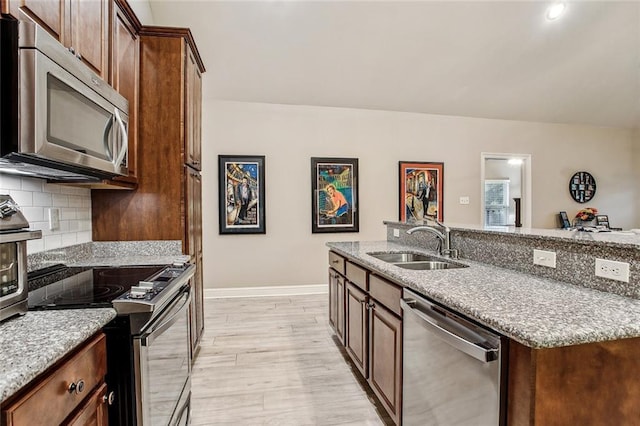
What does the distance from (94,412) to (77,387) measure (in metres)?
0.16

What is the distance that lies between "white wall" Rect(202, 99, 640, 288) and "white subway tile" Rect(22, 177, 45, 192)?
2.52 metres

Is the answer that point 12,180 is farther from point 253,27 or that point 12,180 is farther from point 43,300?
point 253,27

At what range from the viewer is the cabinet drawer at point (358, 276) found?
212 centimetres

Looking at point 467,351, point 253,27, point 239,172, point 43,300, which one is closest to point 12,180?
point 43,300

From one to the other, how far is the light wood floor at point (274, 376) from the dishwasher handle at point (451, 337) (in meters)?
0.89

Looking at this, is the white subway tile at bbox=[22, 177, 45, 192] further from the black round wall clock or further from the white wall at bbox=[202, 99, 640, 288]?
the black round wall clock

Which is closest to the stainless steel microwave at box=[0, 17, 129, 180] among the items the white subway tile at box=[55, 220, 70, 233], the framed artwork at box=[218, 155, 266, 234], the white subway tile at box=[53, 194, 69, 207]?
the white subway tile at box=[53, 194, 69, 207]

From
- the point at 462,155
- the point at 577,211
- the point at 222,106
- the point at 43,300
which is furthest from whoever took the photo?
the point at 577,211

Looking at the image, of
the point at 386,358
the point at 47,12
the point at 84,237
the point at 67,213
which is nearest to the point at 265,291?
the point at 84,237

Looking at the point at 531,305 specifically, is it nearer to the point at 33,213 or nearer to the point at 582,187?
the point at 33,213

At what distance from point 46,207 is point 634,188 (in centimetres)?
826

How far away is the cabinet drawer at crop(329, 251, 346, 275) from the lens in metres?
2.66

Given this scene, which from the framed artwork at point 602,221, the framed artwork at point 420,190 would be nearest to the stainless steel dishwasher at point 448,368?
the framed artwork at point 420,190

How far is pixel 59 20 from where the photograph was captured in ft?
4.44
